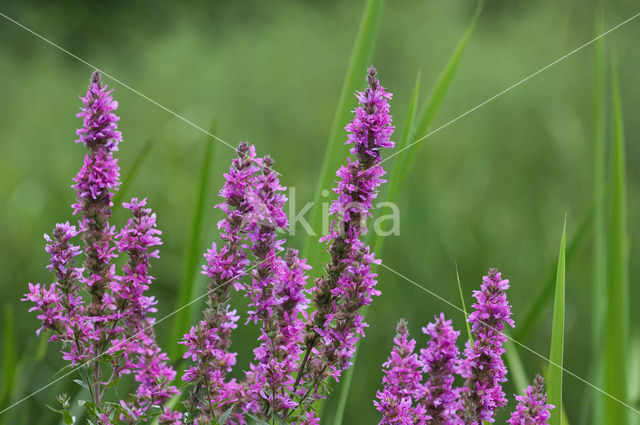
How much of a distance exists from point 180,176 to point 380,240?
360cm

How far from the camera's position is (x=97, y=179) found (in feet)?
5.54

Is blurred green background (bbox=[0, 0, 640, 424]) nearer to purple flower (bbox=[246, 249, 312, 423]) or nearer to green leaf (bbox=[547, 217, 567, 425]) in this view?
green leaf (bbox=[547, 217, 567, 425])

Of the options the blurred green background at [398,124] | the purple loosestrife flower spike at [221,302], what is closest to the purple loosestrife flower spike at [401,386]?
the purple loosestrife flower spike at [221,302]

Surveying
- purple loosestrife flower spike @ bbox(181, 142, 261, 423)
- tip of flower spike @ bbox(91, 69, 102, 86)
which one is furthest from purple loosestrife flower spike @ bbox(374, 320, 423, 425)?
tip of flower spike @ bbox(91, 69, 102, 86)

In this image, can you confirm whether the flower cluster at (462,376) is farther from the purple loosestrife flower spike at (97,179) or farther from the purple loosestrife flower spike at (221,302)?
the purple loosestrife flower spike at (97,179)

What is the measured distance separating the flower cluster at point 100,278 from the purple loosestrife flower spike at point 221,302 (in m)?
0.09

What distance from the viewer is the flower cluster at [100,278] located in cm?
169

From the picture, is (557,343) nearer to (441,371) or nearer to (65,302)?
(441,371)

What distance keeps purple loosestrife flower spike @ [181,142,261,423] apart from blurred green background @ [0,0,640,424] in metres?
0.99

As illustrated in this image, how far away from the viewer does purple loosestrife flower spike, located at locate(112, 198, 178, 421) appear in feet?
5.57

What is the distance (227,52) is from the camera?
8.26m

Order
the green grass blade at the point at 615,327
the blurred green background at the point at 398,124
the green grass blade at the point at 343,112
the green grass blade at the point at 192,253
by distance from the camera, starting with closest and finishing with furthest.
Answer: the green grass blade at the point at 615,327 → the green grass blade at the point at 343,112 → the green grass blade at the point at 192,253 → the blurred green background at the point at 398,124

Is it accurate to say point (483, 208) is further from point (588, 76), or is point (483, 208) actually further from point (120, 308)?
point (120, 308)

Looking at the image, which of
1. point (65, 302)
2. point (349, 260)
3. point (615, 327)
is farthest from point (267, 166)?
point (615, 327)
